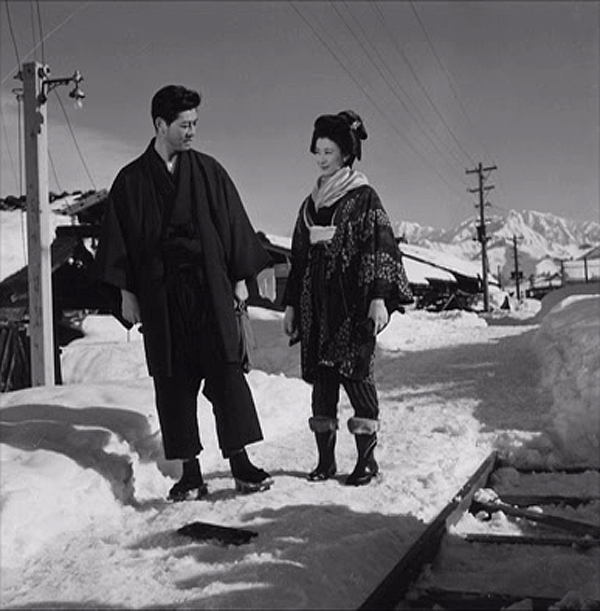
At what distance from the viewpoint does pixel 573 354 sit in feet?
19.2

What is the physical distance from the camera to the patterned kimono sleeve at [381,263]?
349 cm

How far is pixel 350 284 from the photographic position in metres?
3.59

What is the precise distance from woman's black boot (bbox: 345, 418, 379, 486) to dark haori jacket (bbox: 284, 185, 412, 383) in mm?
228

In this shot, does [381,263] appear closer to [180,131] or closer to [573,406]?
[180,131]

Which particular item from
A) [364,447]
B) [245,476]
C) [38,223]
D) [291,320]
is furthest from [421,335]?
[245,476]

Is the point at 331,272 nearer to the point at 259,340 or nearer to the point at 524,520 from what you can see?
the point at 524,520

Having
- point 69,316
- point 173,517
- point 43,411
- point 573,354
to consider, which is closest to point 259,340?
point 69,316

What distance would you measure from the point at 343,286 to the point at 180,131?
110 centimetres

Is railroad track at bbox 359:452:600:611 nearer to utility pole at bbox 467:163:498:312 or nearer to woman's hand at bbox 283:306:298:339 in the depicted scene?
woman's hand at bbox 283:306:298:339

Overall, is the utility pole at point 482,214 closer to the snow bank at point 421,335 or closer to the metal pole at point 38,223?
the snow bank at point 421,335

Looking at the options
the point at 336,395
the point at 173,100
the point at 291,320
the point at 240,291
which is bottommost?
the point at 336,395

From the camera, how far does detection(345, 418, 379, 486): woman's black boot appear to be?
344 cm

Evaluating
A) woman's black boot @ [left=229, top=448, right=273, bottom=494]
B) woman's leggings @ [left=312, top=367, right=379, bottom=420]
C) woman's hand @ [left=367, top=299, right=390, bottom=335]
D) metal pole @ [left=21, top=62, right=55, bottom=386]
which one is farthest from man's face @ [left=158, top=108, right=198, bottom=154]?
metal pole @ [left=21, top=62, right=55, bottom=386]

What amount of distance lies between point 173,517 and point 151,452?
2.98ft
